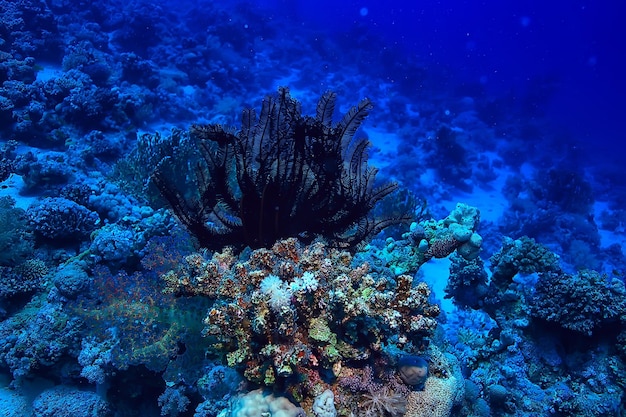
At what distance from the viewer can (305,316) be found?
2.84 meters

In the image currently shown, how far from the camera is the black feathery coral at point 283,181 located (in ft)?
11.8

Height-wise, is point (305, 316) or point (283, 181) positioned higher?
point (283, 181)

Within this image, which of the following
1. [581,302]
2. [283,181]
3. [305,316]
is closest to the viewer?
[305,316]

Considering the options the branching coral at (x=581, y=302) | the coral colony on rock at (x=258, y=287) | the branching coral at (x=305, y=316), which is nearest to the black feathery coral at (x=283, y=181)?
the coral colony on rock at (x=258, y=287)

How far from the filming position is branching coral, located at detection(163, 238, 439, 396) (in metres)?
2.67

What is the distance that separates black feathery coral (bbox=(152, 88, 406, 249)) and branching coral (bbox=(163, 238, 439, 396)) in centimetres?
65


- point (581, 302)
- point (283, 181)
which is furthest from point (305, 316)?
point (581, 302)

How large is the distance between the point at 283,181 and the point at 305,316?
139 centimetres

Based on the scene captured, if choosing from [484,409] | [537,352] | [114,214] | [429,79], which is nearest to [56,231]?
[114,214]

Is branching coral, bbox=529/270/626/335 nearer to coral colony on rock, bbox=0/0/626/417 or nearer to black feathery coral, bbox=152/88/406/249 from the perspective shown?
coral colony on rock, bbox=0/0/626/417

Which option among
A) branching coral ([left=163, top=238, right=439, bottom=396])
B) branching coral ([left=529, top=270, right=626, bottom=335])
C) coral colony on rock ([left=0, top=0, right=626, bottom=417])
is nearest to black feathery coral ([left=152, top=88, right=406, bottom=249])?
coral colony on rock ([left=0, top=0, right=626, bottom=417])

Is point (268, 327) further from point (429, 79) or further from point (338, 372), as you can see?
point (429, 79)

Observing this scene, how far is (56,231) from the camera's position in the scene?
6.20 m

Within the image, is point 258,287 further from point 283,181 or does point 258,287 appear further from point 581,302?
point 581,302
